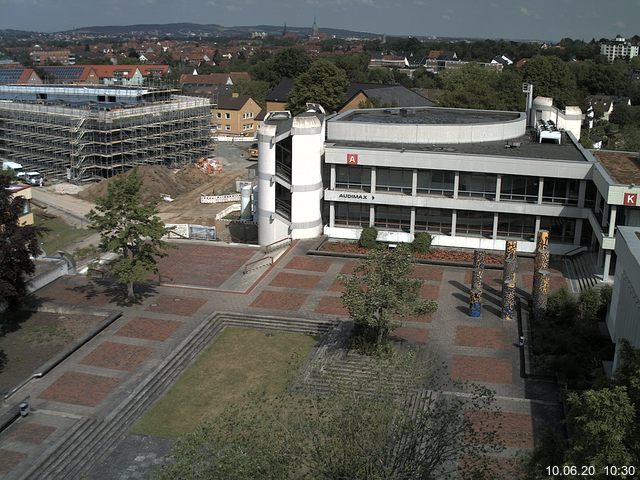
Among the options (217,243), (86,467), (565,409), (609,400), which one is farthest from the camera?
(217,243)

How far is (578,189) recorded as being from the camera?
4081 cm

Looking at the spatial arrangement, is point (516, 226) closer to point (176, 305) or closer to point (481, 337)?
point (481, 337)

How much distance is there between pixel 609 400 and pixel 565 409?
12228mm

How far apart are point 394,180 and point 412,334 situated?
14.4m

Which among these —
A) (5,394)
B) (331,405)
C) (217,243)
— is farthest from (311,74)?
(331,405)

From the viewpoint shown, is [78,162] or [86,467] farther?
[78,162]

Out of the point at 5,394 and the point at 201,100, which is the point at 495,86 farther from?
the point at 5,394

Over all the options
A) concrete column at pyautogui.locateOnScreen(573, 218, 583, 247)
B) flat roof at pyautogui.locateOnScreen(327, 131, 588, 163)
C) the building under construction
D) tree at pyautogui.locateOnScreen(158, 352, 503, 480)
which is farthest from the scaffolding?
tree at pyautogui.locateOnScreen(158, 352, 503, 480)

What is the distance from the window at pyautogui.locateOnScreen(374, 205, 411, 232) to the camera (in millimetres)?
43562

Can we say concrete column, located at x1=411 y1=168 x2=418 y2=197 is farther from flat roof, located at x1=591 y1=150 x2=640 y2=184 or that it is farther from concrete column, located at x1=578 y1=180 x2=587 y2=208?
flat roof, located at x1=591 y1=150 x2=640 y2=184

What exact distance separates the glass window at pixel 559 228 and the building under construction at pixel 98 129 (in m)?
40.6

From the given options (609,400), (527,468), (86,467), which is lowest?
(86,467)

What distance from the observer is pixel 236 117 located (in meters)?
94.8
